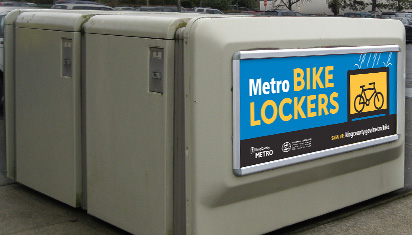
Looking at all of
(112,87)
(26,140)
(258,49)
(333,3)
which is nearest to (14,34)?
(26,140)

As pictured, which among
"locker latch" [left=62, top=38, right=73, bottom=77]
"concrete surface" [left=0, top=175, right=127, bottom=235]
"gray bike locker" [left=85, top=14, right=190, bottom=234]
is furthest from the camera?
"locker latch" [left=62, top=38, right=73, bottom=77]

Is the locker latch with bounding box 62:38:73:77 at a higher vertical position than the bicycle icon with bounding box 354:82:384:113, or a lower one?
higher

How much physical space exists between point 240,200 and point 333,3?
68.9 m

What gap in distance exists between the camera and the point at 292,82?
4.18 meters

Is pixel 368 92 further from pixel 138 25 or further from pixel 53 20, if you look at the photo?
pixel 53 20

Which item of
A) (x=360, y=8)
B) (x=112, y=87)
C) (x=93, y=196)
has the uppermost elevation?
(x=360, y=8)

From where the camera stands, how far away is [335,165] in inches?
181

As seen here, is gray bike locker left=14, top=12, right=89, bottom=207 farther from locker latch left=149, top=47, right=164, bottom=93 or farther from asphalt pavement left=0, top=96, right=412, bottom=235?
locker latch left=149, top=47, right=164, bottom=93

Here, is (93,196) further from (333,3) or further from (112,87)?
(333,3)

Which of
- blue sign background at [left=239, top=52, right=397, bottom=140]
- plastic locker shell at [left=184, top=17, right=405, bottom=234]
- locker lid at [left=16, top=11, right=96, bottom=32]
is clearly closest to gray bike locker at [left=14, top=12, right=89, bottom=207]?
locker lid at [left=16, top=11, right=96, bottom=32]

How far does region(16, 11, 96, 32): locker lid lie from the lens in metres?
4.52

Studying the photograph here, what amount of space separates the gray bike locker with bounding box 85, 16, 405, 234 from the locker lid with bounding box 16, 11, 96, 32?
124 millimetres

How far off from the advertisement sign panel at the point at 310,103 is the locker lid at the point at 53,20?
1.25m

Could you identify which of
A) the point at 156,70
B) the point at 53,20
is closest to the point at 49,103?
the point at 53,20
